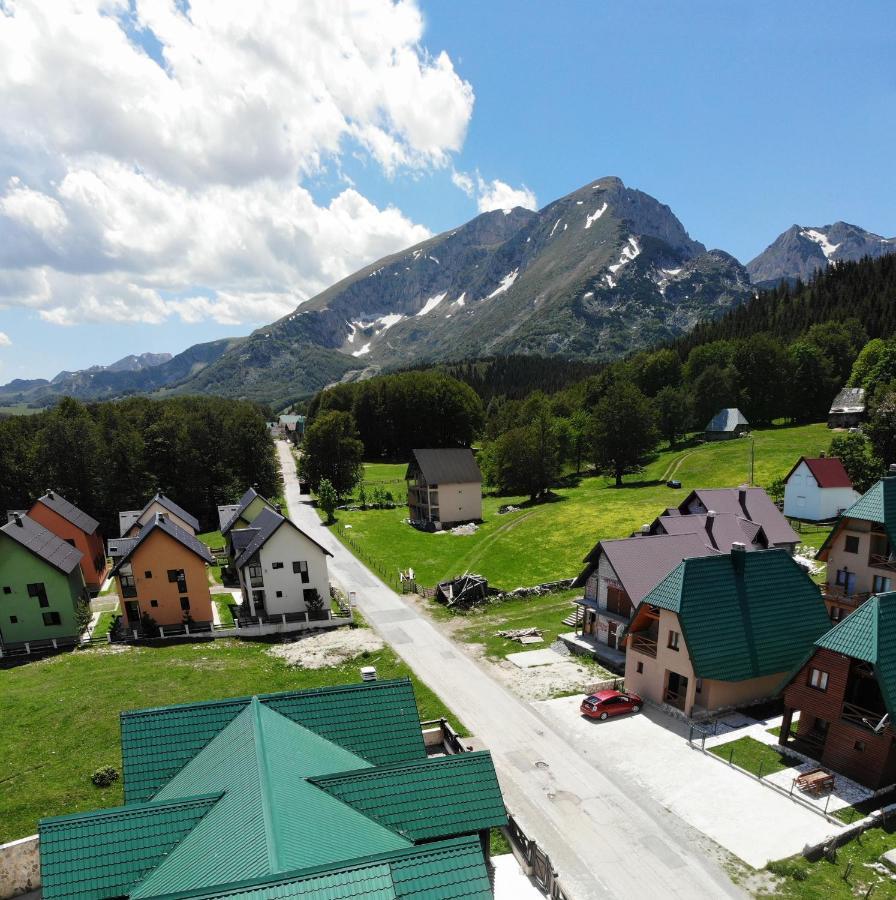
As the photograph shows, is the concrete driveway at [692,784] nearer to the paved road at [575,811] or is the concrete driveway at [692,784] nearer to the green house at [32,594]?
the paved road at [575,811]

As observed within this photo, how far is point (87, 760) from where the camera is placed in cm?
2762

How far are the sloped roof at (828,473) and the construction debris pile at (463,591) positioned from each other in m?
44.7

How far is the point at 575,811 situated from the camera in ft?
75.8

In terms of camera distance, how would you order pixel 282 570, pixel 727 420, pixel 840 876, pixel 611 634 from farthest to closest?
pixel 727 420
pixel 282 570
pixel 611 634
pixel 840 876

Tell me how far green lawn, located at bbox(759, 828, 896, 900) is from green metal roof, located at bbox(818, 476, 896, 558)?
21.8 metres

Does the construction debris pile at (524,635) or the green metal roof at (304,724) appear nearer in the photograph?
the green metal roof at (304,724)

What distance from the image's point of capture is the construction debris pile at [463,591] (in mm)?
48875

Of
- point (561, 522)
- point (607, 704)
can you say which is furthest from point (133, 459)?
point (607, 704)

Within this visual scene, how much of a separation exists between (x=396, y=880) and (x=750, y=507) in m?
49.7

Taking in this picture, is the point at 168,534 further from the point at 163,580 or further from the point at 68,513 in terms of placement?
the point at 68,513

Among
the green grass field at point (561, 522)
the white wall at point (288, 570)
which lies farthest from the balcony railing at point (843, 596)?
the white wall at point (288, 570)

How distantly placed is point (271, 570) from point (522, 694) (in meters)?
25.2

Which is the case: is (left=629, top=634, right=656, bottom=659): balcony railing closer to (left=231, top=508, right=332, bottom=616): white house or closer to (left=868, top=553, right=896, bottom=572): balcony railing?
(left=868, top=553, right=896, bottom=572): balcony railing

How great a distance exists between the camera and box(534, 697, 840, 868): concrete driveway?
69.6 feet
